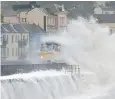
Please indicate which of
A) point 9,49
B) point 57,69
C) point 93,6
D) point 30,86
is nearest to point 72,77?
point 57,69

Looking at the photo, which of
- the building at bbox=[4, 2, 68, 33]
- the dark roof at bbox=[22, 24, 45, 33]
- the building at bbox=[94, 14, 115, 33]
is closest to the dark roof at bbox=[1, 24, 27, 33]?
the dark roof at bbox=[22, 24, 45, 33]

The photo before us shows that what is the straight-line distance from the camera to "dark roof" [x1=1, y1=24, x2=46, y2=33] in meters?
11.4

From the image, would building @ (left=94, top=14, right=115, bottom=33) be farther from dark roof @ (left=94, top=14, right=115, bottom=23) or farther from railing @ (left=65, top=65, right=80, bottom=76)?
railing @ (left=65, top=65, right=80, bottom=76)

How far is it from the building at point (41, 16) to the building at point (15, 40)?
0.36 meters

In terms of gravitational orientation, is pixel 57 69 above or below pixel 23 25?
below

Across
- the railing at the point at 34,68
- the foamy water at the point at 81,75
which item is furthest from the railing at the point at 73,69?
the foamy water at the point at 81,75

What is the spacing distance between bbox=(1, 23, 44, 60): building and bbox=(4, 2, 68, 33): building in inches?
14.2

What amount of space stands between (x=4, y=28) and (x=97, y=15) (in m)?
3.93

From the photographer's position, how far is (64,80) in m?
10.2

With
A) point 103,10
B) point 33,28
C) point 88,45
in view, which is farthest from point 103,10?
point 33,28

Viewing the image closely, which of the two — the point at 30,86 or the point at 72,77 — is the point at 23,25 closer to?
the point at 72,77

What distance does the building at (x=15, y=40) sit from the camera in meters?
11.1

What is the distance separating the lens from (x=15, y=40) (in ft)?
37.8

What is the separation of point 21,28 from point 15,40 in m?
0.59
